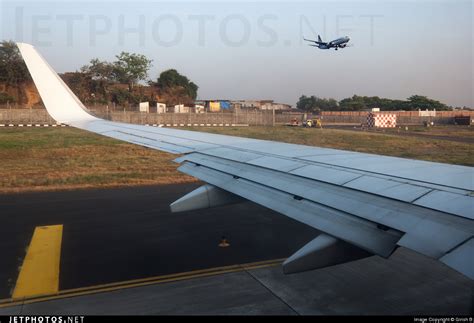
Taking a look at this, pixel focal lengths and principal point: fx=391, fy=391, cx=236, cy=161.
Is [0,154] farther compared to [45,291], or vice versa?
[0,154]

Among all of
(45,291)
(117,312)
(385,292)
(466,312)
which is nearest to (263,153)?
(385,292)

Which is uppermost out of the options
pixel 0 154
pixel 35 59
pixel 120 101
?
pixel 120 101

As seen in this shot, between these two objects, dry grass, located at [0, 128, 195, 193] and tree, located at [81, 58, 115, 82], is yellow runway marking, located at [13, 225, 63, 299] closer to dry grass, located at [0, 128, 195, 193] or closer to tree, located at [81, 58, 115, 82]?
dry grass, located at [0, 128, 195, 193]

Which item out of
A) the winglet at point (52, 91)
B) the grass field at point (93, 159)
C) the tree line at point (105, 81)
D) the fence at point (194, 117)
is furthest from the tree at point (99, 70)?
the winglet at point (52, 91)

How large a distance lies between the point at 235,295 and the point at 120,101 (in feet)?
195

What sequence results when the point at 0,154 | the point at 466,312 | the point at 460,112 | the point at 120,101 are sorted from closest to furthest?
1. the point at 466,312
2. the point at 0,154
3. the point at 460,112
4. the point at 120,101

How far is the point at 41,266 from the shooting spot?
22.1ft

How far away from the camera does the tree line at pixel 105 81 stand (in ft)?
189

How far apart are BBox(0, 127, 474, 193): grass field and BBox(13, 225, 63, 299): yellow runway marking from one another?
18.0ft

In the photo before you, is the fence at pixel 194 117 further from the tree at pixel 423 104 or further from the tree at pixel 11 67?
the tree at pixel 11 67

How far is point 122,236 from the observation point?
8.32 meters

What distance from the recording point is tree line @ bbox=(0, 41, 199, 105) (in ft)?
189

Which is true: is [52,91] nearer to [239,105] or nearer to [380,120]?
[380,120]

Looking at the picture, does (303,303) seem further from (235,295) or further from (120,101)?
(120,101)
